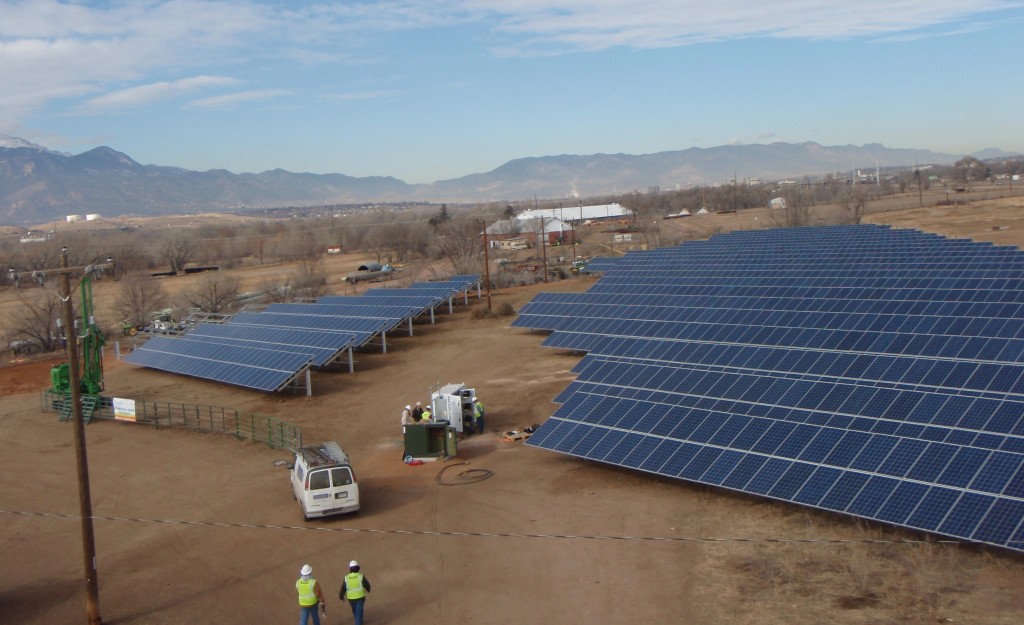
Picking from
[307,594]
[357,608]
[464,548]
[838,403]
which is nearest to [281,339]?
[464,548]

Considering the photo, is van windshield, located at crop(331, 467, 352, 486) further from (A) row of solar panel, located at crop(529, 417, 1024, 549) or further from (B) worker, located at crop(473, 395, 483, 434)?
(B) worker, located at crop(473, 395, 483, 434)

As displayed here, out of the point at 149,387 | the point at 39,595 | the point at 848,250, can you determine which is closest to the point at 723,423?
the point at 39,595

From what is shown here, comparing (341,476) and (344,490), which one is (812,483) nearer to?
(344,490)

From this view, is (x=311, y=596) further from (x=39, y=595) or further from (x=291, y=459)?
(x=291, y=459)

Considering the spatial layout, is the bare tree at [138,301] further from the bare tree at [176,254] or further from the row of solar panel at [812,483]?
the row of solar panel at [812,483]

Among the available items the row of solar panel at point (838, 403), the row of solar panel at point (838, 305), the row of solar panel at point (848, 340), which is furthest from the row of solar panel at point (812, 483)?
the row of solar panel at point (838, 305)

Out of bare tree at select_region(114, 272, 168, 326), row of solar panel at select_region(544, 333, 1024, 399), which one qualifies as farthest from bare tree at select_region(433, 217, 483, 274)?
row of solar panel at select_region(544, 333, 1024, 399)
